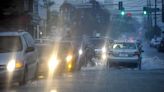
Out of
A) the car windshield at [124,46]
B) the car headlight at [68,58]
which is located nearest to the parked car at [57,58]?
the car headlight at [68,58]

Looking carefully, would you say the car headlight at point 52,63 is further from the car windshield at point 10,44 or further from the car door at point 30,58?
the car windshield at point 10,44

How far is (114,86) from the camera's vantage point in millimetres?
16266

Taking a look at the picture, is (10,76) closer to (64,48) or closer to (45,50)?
(45,50)

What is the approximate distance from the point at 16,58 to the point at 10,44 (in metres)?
1.24

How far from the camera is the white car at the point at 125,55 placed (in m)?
28.8

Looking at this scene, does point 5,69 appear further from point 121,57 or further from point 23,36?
point 121,57

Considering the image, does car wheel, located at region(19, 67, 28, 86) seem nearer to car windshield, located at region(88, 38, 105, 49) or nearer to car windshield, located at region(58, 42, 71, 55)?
car windshield, located at region(58, 42, 71, 55)

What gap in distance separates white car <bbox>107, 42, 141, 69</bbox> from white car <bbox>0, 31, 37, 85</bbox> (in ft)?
34.6

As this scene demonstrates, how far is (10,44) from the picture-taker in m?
17.5

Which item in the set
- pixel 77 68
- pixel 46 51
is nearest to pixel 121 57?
pixel 77 68

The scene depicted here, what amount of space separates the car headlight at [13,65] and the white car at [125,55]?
13081mm

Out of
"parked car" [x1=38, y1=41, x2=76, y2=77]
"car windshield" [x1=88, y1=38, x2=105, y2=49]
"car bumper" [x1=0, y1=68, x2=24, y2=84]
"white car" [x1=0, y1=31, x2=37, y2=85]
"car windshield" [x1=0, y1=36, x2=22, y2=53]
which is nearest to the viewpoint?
"car bumper" [x1=0, y1=68, x2=24, y2=84]

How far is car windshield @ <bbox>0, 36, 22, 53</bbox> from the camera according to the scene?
17000mm

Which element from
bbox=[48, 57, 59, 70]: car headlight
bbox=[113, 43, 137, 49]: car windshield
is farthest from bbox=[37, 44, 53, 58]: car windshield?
bbox=[113, 43, 137, 49]: car windshield
